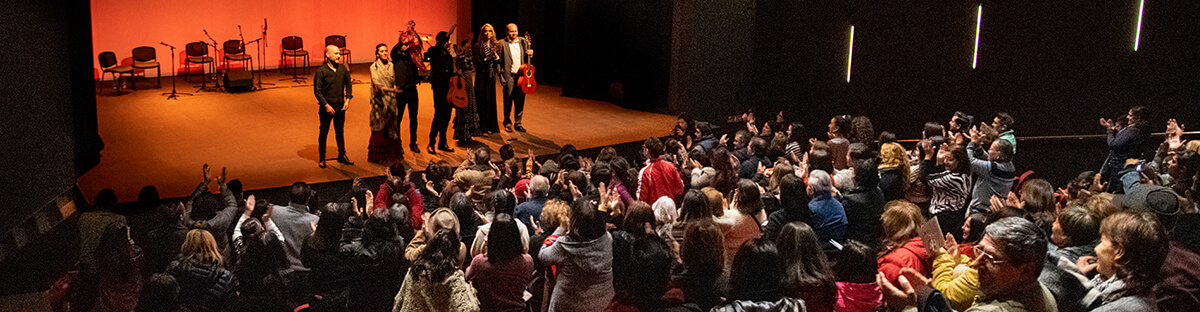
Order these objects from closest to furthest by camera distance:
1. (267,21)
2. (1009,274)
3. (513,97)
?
1. (1009,274)
2. (513,97)
3. (267,21)

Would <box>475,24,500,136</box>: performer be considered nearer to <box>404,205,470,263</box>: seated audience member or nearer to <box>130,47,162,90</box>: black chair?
<box>404,205,470,263</box>: seated audience member

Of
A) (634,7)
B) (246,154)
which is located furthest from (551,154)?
(634,7)

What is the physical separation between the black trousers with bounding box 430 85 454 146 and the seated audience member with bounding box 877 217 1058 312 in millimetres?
6401

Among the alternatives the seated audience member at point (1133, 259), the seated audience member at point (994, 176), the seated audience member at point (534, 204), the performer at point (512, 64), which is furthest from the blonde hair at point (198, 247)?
the performer at point (512, 64)

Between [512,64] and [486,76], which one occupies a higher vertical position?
[512,64]

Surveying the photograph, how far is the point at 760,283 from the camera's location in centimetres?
370

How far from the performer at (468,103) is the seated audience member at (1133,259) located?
6.57 metres

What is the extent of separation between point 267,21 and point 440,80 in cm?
692

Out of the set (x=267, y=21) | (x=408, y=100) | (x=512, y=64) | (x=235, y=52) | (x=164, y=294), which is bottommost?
(x=164, y=294)

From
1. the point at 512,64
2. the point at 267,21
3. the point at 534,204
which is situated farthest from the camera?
the point at 267,21

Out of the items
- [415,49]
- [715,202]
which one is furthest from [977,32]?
[715,202]

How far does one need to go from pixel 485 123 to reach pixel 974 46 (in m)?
5.29

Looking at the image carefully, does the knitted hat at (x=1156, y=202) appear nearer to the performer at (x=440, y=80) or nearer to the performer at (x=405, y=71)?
the performer at (x=405, y=71)

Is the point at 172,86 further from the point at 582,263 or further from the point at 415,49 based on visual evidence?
the point at 582,263
